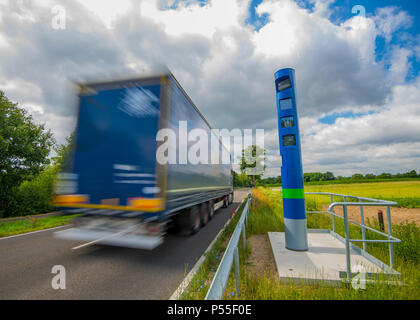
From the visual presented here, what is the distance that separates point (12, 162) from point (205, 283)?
14.5m

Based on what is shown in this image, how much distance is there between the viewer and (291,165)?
4.48 meters

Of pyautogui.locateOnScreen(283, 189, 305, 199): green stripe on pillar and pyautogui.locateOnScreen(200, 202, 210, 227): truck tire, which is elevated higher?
pyautogui.locateOnScreen(283, 189, 305, 199): green stripe on pillar

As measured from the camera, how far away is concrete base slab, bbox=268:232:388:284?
3.00 meters

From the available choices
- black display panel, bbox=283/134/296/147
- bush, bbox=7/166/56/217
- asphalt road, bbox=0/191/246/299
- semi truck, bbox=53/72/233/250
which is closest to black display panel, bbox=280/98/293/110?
black display panel, bbox=283/134/296/147

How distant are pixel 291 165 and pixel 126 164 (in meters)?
3.76

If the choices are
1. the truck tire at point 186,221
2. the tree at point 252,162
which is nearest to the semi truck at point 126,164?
the truck tire at point 186,221

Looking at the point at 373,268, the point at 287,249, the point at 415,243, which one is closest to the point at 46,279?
the point at 287,249

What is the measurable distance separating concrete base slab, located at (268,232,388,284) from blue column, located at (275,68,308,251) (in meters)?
0.31

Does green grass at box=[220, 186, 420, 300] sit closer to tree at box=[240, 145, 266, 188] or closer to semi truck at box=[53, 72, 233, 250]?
semi truck at box=[53, 72, 233, 250]

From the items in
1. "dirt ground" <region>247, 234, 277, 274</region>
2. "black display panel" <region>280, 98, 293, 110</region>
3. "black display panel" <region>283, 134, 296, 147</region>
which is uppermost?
"black display panel" <region>280, 98, 293, 110</region>

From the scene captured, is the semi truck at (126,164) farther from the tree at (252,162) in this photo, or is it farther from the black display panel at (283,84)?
the tree at (252,162)

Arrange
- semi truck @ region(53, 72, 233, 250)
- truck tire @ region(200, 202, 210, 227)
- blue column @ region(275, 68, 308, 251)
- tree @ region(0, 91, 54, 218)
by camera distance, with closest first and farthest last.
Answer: semi truck @ region(53, 72, 233, 250)
blue column @ region(275, 68, 308, 251)
truck tire @ region(200, 202, 210, 227)
tree @ region(0, 91, 54, 218)

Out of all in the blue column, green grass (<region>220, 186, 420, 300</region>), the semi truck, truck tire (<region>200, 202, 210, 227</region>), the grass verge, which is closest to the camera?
green grass (<region>220, 186, 420, 300</region>)
